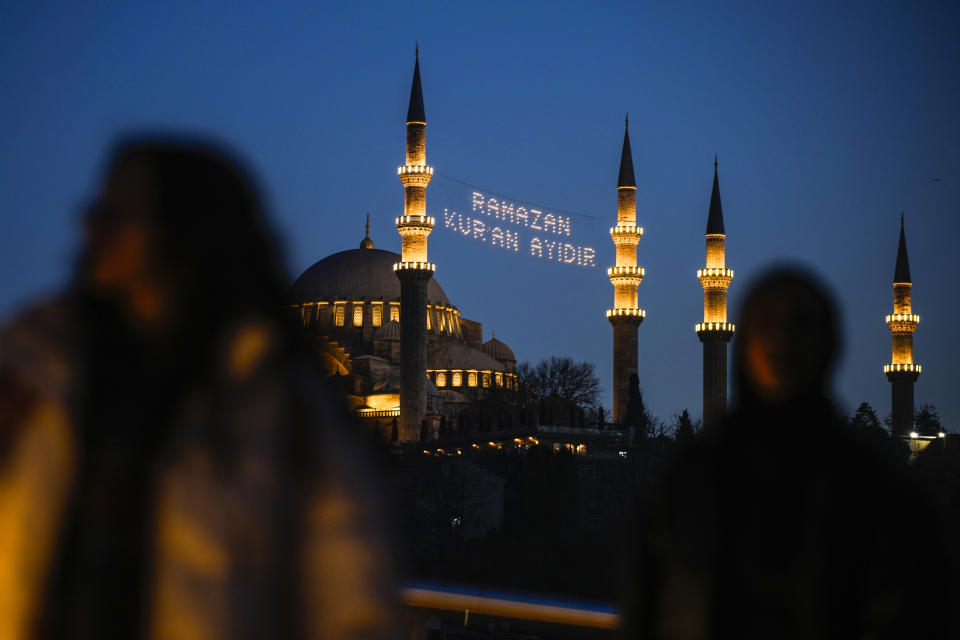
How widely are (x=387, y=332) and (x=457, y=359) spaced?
11.9 ft

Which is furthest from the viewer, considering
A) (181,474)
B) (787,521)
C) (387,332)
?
(387,332)

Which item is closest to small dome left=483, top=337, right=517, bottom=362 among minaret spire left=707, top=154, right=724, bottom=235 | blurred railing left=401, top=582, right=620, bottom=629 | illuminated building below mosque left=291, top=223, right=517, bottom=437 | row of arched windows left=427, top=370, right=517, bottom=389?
illuminated building below mosque left=291, top=223, right=517, bottom=437

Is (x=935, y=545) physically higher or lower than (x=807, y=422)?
lower

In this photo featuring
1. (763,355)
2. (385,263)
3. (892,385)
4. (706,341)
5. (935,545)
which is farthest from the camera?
(385,263)

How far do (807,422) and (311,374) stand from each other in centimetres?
95

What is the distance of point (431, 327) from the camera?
210 feet

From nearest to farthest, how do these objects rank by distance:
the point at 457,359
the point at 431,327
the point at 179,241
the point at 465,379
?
the point at 179,241, the point at 465,379, the point at 457,359, the point at 431,327

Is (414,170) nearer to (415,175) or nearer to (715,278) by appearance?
(415,175)

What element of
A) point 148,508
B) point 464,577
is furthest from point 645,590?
point 464,577

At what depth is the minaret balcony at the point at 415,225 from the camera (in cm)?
4341

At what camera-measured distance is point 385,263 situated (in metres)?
66.8

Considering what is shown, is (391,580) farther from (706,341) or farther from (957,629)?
(706,341)

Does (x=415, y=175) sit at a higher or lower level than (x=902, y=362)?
higher

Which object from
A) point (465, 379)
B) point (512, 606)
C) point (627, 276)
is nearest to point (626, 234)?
point (627, 276)
